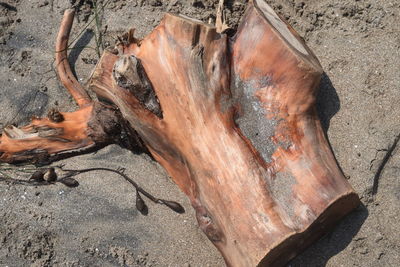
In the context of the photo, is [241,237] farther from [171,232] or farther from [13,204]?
[13,204]

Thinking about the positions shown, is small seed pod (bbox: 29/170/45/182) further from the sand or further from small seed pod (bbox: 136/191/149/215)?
small seed pod (bbox: 136/191/149/215)

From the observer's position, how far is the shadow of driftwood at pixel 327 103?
10.2 feet

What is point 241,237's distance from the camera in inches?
102

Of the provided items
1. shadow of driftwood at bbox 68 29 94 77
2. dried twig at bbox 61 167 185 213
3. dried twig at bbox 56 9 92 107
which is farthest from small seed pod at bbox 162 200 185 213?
shadow of driftwood at bbox 68 29 94 77

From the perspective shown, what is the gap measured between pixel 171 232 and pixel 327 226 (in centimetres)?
82

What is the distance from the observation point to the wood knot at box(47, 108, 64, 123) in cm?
326

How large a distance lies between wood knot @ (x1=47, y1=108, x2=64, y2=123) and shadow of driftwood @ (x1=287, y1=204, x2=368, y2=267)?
151cm

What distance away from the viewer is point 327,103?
3.13 m

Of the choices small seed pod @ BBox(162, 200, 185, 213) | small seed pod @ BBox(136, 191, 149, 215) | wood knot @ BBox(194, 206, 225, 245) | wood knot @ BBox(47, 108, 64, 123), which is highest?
wood knot @ BBox(47, 108, 64, 123)

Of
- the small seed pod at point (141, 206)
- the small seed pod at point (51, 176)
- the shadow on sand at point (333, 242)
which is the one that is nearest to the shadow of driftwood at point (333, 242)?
the shadow on sand at point (333, 242)

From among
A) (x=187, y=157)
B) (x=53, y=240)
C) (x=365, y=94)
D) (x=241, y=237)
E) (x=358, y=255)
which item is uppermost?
(x=365, y=94)

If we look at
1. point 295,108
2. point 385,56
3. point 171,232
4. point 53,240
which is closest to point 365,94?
point 385,56

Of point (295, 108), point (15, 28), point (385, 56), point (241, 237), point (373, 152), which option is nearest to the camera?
point (241, 237)

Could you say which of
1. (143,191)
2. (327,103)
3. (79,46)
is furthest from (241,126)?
(79,46)
